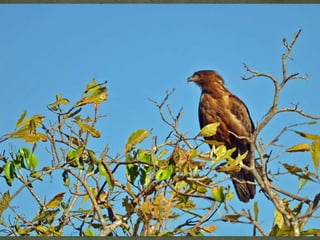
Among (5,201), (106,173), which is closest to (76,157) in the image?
(106,173)

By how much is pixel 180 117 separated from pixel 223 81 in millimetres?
1423

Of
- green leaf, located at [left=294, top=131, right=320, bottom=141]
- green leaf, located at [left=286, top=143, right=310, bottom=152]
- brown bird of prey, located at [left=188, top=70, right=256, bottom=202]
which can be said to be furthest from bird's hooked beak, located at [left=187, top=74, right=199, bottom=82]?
green leaf, located at [left=294, top=131, right=320, bottom=141]

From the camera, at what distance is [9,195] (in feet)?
6.34

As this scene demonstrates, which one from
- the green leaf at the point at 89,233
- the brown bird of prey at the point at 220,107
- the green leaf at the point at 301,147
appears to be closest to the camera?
the green leaf at the point at 89,233

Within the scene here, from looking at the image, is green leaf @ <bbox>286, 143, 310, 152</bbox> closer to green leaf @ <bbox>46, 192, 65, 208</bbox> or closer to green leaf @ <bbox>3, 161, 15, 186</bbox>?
green leaf @ <bbox>46, 192, 65, 208</bbox>

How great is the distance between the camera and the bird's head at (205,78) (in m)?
3.41

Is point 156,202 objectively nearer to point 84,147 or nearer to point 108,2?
point 84,147

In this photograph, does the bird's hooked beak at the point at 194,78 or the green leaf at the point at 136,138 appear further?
the bird's hooked beak at the point at 194,78

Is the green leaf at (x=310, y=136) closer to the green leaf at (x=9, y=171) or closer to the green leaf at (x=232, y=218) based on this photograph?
the green leaf at (x=232, y=218)

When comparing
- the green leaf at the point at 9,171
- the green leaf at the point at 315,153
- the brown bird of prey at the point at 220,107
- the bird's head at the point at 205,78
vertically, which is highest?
the bird's head at the point at 205,78

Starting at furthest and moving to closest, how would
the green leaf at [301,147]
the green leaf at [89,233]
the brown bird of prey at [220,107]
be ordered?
the brown bird of prey at [220,107]
the green leaf at [301,147]
the green leaf at [89,233]

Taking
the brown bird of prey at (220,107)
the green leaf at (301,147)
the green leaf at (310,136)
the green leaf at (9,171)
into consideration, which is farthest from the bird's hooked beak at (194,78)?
the green leaf at (9,171)

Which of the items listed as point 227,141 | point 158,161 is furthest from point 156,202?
point 227,141

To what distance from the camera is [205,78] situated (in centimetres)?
343
